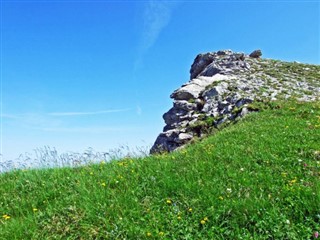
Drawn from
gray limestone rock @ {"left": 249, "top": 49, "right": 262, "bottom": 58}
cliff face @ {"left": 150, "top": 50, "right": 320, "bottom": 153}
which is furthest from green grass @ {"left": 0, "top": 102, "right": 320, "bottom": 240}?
gray limestone rock @ {"left": 249, "top": 49, "right": 262, "bottom": 58}

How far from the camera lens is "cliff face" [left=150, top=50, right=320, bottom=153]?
903 inches

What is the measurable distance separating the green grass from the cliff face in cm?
1160

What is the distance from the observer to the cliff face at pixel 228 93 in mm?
22938

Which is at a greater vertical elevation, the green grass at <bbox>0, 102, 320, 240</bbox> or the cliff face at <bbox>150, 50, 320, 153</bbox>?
the cliff face at <bbox>150, 50, 320, 153</bbox>

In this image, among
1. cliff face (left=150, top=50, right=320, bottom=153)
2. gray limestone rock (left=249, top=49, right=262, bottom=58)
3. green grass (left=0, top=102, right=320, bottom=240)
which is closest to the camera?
green grass (left=0, top=102, right=320, bottom=240)

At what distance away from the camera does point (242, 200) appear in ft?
21.6

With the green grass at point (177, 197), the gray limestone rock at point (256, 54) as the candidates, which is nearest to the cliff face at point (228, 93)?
the gray limestone rock at point (256, 54)

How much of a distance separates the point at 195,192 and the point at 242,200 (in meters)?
1.19

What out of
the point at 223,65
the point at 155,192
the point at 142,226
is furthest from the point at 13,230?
the point at 223,65

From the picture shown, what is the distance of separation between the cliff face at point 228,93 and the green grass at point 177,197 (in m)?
11.6

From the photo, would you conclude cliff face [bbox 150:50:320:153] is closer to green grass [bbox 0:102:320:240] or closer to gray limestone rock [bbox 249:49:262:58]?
gray limestone rock [bbox 249:49:262:58]

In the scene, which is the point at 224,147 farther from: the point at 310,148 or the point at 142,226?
the point at 142,226

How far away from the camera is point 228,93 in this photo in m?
26.4

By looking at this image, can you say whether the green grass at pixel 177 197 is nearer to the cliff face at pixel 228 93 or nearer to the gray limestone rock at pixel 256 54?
the cliff face at pixel 228 93
